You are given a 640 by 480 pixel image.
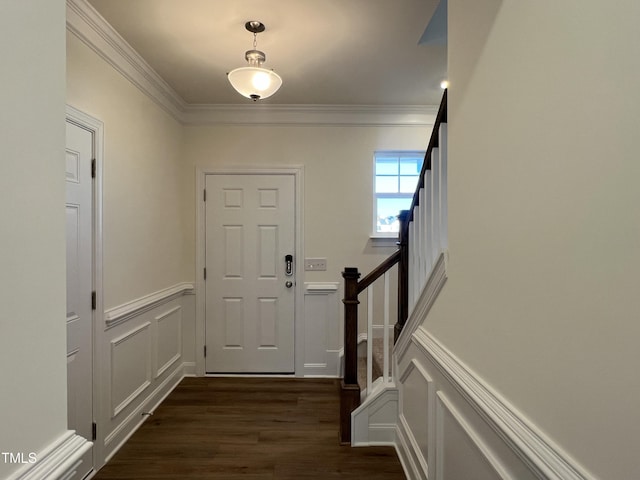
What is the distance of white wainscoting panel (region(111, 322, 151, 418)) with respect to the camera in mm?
2207


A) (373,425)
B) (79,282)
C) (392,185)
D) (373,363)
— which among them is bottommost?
(373,425)

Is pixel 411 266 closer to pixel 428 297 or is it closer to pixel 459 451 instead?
pixel 428 297

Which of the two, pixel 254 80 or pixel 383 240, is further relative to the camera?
pixel 383 240

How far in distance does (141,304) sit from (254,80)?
177 centimetres

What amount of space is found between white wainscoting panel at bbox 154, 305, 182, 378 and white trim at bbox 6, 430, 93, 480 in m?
2.23

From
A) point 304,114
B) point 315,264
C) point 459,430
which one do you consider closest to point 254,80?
point 304,114

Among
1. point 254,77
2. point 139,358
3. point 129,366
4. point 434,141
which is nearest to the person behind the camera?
point 434,141

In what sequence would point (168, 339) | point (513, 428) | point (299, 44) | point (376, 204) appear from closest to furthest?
point (513, 428), point (299, 44), point (168, 339), point (376, 204)

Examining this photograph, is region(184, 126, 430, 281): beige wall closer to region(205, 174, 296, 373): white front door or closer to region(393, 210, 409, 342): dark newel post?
region(205, 174, 296, 373): white front door

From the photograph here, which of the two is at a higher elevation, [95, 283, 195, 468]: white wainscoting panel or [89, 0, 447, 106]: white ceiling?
[89, 0, 447, 106]: white ceiling

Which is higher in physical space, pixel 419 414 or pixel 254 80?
pixel 254 80

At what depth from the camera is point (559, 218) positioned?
705mm

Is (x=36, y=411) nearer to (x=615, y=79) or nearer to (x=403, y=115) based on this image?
(x=615, y=79)

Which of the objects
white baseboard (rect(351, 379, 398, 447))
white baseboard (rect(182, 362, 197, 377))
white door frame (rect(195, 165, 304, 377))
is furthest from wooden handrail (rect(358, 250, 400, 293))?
white baseboard (rect(182, 362, 197, 377))
